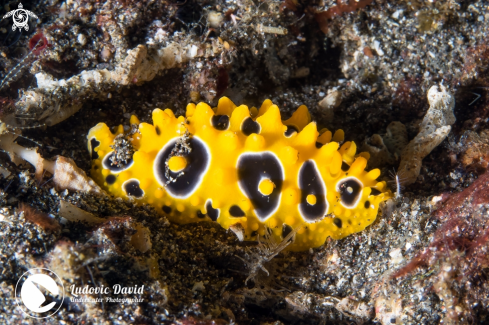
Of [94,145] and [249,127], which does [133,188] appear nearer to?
[94,145]

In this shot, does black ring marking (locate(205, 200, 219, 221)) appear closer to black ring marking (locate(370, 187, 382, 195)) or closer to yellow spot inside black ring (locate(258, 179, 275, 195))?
yellow spot inside black ring (locate(258, 179, 275, 195))

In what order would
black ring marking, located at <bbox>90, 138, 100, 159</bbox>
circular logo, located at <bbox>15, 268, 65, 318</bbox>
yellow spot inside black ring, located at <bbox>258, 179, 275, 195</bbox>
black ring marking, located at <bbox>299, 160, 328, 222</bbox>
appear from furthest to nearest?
1. black ring marking, located at <bbox>90, 138, 100, 159</bbox>
2. black ring marking, located at <bbox>299, 160, 328, 222</bbox>
3. yellow spot inside black ring, located at <bbox>258, 179, 275, 195</bbox>
4. circular logo, located at <bbox>15, 268, 65, 318</bbox>

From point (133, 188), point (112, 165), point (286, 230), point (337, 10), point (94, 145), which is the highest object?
point (337, 10)

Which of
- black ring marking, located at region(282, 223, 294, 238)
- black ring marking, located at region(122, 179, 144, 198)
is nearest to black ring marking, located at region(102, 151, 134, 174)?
black ring marking, located at region(122, 179, 144, 198)

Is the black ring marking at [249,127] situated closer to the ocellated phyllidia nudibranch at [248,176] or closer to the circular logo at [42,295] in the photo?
the ocellated phyllidia nudibranch at [248,176]

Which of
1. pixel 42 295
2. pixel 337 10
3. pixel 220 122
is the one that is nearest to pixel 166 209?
pixel 220 122

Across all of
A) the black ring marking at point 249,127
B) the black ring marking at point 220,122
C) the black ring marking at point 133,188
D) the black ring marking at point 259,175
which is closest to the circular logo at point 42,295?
the black ring marking at point 133,188
